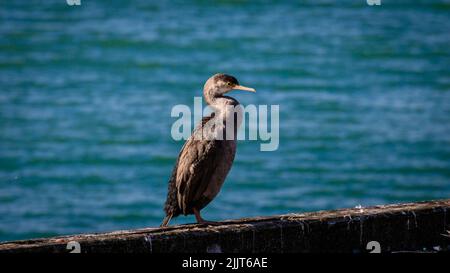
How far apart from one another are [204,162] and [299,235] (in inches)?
50.1

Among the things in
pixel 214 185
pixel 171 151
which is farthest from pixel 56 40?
pixel 214 185

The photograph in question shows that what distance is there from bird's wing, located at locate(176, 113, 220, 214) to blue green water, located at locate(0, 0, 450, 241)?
11.2 metres

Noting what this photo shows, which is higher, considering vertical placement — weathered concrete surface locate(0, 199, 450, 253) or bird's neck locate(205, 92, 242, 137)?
bird's neck locate(205, 92, 242, 137)

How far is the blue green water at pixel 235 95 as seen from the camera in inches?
840

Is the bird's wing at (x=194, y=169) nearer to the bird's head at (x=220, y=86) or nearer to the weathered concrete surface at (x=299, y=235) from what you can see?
the bird's head at (x=220, y=86)

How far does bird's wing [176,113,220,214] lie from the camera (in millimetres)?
7414

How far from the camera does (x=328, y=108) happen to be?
2714 centimetres

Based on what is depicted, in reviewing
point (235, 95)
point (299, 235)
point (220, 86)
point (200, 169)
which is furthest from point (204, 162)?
point (235, 95)

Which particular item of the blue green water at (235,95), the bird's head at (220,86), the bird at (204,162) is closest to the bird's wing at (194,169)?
the bird at (204,162)

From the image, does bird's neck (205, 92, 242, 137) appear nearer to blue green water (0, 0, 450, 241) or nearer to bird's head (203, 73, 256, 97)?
bird's head (203, 73, 256, 97)

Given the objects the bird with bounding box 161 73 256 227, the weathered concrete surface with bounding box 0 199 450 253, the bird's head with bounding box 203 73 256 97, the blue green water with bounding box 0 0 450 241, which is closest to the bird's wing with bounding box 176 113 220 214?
the bird with bounding box 161 73 256 227

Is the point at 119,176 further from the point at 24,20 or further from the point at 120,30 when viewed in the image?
the point at 24,20

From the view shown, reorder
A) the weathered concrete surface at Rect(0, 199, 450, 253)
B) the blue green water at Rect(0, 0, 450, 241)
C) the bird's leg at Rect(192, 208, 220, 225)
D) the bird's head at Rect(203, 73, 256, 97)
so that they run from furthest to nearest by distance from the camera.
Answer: the blue green water at Rect(0, 0, 450, 241) < the bird's head at Rect(203, 73, 256, 97) < the bird's leg at Rect(192, 208, 220, 225) < the weathered concrete surface at Rect(0, 199, 450, 253)

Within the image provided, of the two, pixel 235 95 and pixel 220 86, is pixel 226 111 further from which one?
pixel 235 95
